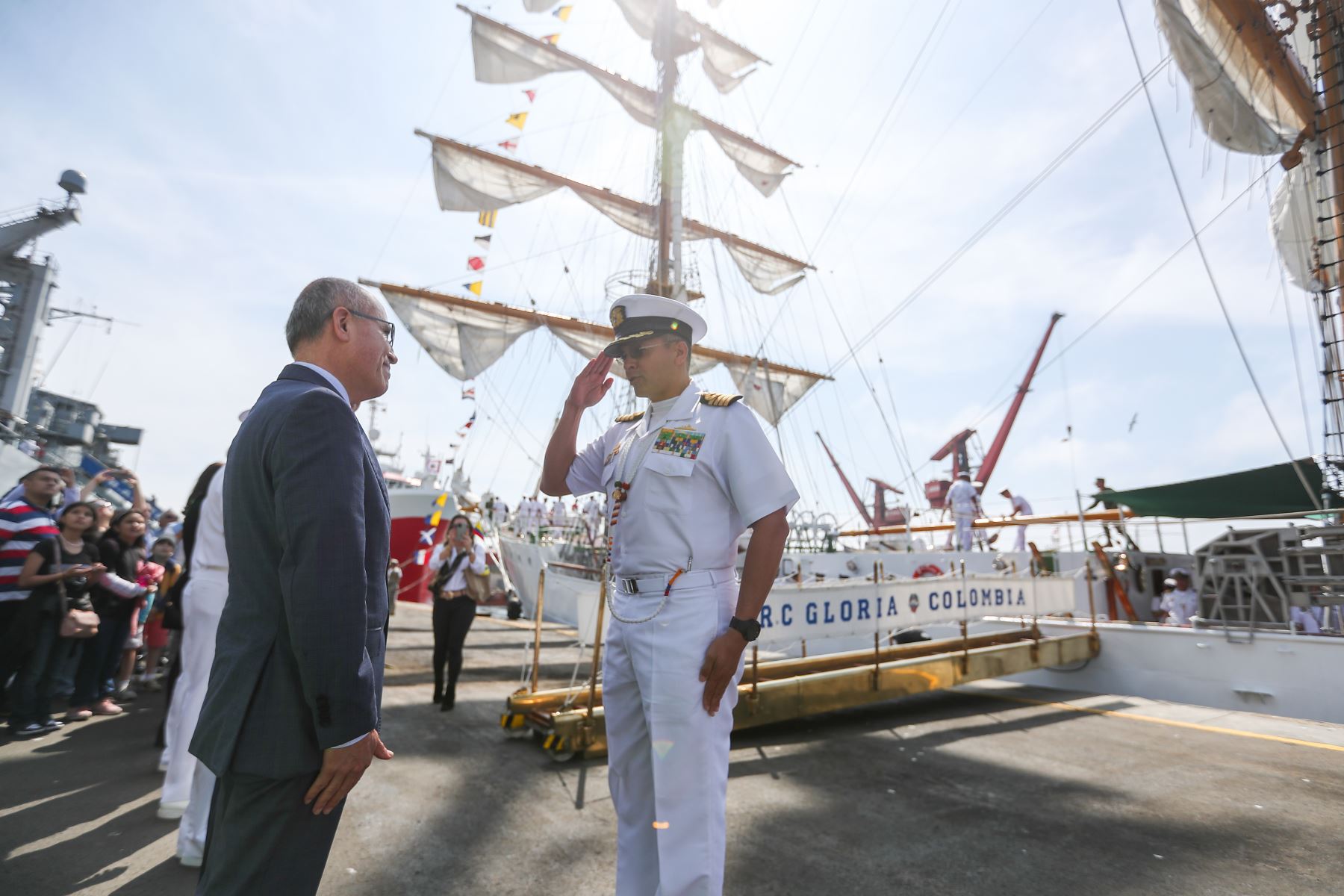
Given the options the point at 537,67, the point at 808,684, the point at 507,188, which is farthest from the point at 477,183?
the point at 808,684

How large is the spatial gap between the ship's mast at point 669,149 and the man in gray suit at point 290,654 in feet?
66.2

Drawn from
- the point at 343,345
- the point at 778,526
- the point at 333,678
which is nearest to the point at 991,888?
the point at 778,526

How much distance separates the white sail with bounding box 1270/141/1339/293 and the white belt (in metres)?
12.9

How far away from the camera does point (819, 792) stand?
3557 millimetres

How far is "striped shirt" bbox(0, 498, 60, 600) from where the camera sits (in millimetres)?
4418

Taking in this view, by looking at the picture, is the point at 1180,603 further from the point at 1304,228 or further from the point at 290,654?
the point at 290,654

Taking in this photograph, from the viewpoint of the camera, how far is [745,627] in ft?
5.90

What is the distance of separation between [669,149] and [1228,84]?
15.6m

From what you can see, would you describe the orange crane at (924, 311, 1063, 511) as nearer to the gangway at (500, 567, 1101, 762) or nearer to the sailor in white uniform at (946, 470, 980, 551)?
the sailor in white uniform at (946, 470, 980, 551)

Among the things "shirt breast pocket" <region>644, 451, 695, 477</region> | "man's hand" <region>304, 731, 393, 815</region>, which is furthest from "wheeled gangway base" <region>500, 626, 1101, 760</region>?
"man's hand" <region>304, 731, 393, 815</region>

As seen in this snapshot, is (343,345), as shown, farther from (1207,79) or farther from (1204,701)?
(1207,79)

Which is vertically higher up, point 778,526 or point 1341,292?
point 1341,292

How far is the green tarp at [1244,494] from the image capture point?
23.3 ft

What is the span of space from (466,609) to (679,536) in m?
4.47
